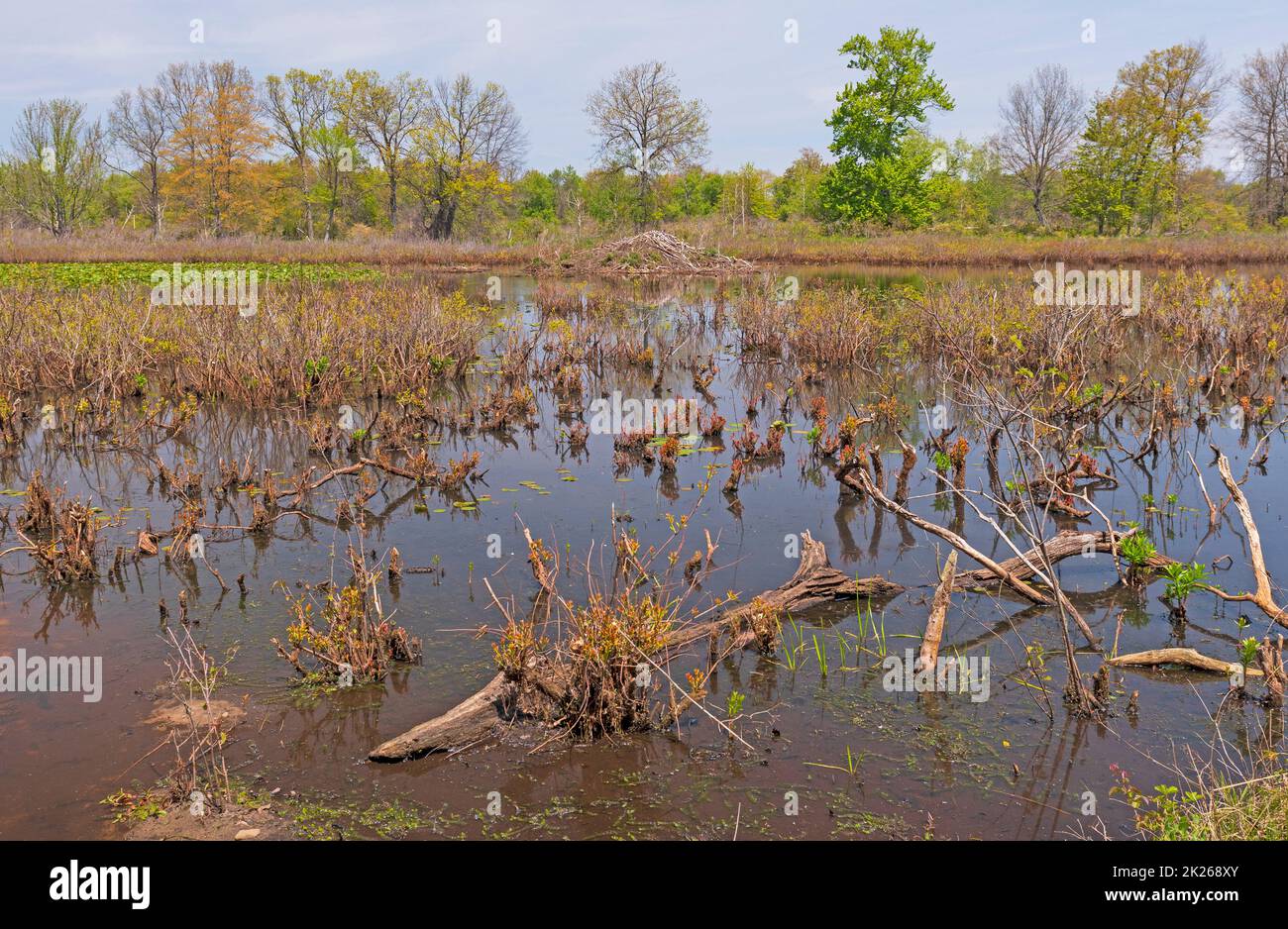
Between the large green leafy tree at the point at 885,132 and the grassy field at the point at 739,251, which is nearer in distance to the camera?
the grassy field at the point at 739,251

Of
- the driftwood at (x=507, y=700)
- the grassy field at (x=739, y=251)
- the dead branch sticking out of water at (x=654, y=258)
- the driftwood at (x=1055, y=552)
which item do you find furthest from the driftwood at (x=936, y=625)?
the dead branch sticking out of water at (x=654, y=258)

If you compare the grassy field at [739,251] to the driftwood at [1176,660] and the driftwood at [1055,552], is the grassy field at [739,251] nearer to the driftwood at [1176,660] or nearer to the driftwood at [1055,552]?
the driftwood at [1055,552]

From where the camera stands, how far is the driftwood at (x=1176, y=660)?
481cm

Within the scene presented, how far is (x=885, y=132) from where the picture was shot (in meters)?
48.9

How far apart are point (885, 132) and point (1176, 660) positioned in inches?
1923

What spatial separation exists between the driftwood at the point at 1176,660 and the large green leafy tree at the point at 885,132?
46.1 meters

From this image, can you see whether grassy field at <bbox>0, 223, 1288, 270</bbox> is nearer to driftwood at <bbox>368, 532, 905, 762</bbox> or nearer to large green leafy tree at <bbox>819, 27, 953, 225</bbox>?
large green leafy tree at <bbox>819, 27, 953, 225</bbox>

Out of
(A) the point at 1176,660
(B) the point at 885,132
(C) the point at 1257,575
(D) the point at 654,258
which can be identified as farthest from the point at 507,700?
(B) the point at 885,132

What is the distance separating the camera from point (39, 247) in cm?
3184

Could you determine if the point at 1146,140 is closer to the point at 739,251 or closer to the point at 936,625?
the point at 739,251

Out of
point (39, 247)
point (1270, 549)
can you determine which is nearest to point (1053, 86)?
point (39, 247)

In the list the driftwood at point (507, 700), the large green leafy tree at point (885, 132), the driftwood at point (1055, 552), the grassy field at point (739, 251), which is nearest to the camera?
the driftwood at point (507, 700)

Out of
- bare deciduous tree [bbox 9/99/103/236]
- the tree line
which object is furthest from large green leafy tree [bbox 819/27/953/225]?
bare deciduous tree [bbox 9/99/103/236]
